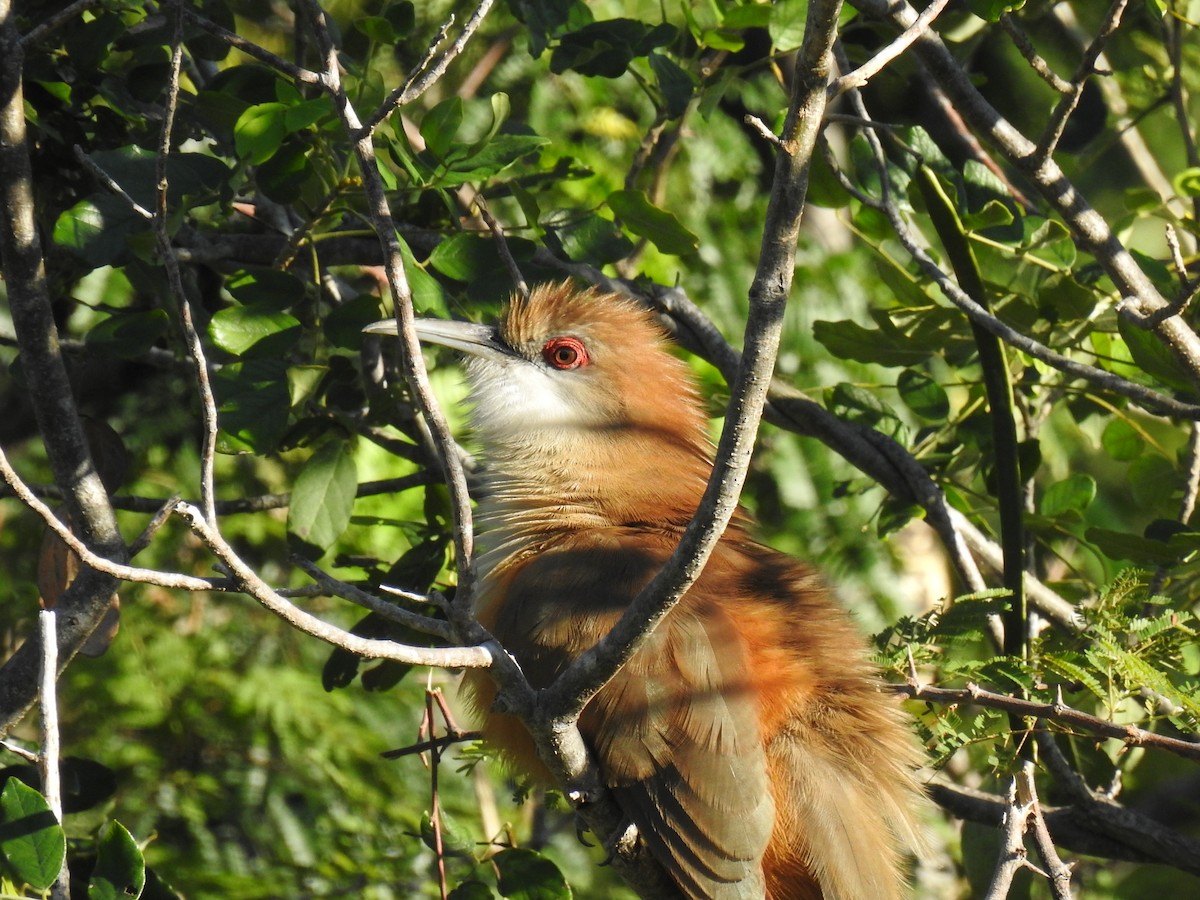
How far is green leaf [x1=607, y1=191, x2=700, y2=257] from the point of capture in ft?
10.6

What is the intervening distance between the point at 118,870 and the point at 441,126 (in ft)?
5.63

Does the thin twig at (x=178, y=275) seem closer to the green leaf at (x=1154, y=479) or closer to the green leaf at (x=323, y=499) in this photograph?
the green leaf at (x=323, y=499)

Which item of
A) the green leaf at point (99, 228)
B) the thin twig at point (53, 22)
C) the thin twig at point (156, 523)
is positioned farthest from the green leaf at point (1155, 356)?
the thin twig at point (53, 22)

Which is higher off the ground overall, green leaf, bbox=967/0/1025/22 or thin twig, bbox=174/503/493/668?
green leaf, bbox=967/0/1025/22

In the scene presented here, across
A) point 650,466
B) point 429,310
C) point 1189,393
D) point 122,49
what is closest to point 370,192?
point 429,310

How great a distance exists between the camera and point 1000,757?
107 inches

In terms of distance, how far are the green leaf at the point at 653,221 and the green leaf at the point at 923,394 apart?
877mm

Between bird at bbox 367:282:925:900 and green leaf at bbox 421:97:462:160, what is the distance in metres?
0.46

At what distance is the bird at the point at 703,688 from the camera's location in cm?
272

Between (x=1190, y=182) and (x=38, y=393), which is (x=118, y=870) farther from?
(x=1190, y=182)

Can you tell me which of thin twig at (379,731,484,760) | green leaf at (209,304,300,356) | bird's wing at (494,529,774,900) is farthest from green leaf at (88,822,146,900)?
green leaf at (209,304,300,356)

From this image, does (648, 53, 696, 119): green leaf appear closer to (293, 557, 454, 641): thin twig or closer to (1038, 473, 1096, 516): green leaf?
(1038, 473, 1096, 516): green leaf

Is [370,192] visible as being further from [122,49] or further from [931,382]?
[931,382]

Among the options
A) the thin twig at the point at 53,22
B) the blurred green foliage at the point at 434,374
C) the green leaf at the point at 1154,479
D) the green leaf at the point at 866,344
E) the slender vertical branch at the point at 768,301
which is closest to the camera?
the slender vertical branch at the point at 768,301
